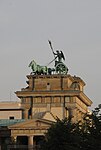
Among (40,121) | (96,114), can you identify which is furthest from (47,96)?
(96,114)

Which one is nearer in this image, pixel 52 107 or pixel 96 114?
pixel 96 114

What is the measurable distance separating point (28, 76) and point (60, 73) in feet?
20.7

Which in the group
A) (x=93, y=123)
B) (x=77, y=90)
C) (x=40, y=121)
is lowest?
(x=93, y=123)

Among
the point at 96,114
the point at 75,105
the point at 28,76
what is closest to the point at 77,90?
the point at 75,105

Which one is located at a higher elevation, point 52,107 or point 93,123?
point 52,107

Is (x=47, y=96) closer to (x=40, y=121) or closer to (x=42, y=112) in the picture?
(x=42, y=112)

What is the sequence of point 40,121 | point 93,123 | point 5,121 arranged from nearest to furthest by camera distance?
point 93,123 < point 40,121 < point 5,121

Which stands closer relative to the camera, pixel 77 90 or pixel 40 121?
pixel 40 121

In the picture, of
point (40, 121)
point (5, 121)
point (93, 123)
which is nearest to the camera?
point (93, 123)

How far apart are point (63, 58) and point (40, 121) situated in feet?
68.9

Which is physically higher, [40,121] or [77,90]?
[77,90]

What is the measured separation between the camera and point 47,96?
119m

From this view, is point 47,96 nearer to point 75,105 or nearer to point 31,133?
point 75,105

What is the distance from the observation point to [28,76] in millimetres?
120312
